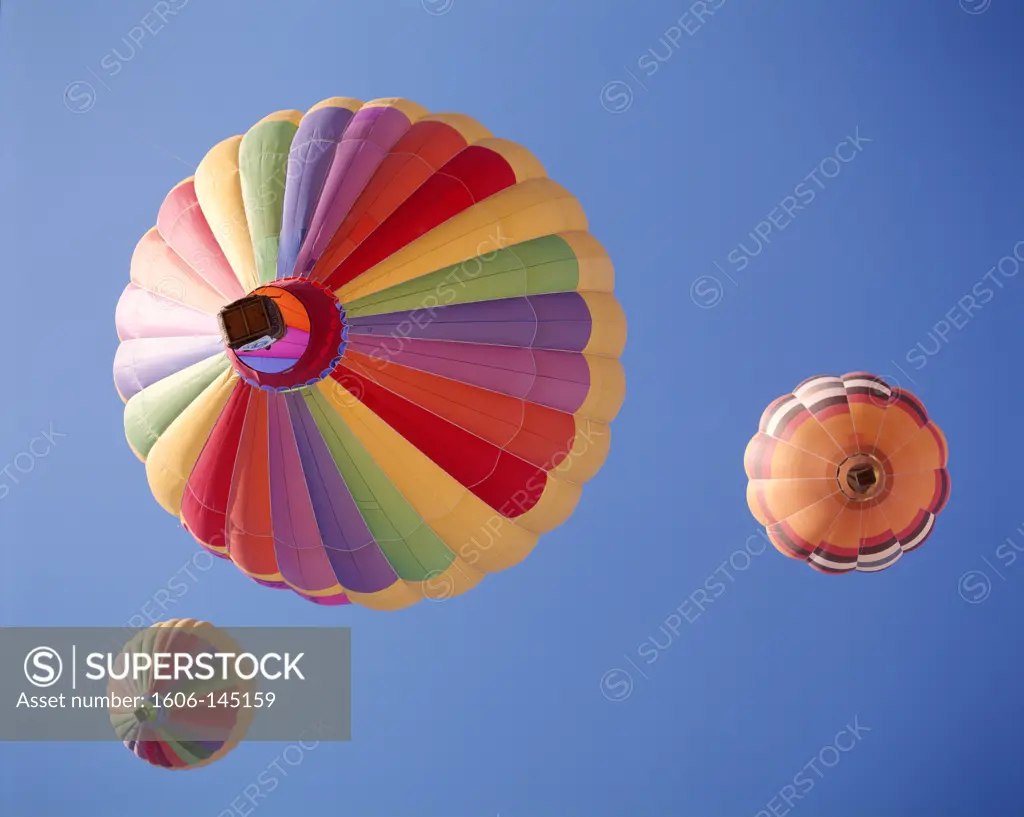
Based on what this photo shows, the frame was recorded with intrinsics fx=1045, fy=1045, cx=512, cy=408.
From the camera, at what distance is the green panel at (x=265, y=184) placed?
1161 cm

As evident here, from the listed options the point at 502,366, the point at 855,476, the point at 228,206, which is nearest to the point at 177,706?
the point at 502,366

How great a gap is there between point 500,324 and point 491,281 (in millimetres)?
500

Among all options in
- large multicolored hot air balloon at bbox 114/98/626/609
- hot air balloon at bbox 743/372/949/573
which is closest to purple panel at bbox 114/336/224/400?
large multicolored hot air balloon at bbox 114/98/626/609

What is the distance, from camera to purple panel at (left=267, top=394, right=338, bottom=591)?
37.8 ft

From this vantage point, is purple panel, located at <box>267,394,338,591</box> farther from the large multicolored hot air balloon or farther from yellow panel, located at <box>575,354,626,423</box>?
yellow panel, located at <box>575,354,626,423</box>

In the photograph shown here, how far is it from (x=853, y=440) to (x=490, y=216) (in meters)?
5.26

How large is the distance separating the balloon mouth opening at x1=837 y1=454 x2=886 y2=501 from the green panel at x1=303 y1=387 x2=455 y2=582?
4928 millimetres

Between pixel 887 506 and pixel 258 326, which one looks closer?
pixel 258 326

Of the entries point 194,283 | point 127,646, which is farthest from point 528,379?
point 127,646

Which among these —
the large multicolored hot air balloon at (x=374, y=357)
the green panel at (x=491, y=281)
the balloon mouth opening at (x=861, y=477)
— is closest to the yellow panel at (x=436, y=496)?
the large multicolored hot air balloon at (x=374, y=357)

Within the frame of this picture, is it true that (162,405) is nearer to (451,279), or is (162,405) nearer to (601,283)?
(451,279)

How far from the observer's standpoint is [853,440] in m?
13.0

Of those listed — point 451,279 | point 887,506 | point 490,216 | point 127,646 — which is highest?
point 490,216

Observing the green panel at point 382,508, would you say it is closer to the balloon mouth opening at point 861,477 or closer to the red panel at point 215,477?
the red panel at point 215,477
